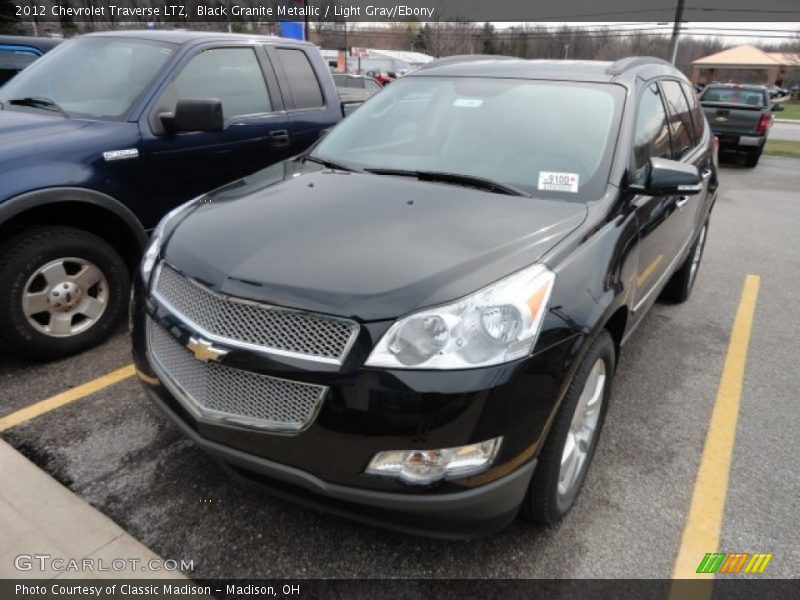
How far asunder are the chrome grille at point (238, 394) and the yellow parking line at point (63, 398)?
4.16 ft

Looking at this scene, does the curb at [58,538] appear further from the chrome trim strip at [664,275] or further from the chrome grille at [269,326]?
the chrome trim strip at [664,275]

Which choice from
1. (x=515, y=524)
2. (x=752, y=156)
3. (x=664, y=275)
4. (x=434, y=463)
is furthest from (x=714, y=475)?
(x=752, y=156)

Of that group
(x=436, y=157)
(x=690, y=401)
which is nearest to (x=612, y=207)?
(x=436, y=157)

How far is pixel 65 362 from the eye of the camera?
11.4 feet

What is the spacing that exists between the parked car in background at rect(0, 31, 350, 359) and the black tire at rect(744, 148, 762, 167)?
12.5 m

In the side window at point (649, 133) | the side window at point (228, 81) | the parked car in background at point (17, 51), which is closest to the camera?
the side window at point (649, 133)

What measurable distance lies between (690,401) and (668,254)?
0.86 meters

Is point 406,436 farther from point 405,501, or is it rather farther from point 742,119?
point 742,119

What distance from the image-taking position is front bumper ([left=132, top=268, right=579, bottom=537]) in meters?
1.75

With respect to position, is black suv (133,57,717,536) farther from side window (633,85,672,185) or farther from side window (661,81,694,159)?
side window (661,81,694,159)

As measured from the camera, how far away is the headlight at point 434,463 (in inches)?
71.2

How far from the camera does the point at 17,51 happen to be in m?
6.21

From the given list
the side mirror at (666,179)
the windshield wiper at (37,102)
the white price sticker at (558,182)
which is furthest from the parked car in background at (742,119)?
the windshield wiper at (37,102)

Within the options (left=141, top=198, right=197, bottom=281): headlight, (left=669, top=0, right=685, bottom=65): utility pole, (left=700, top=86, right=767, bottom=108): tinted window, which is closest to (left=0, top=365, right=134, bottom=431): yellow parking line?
(left=141, top=198, right=197, bottom=281): headlight
